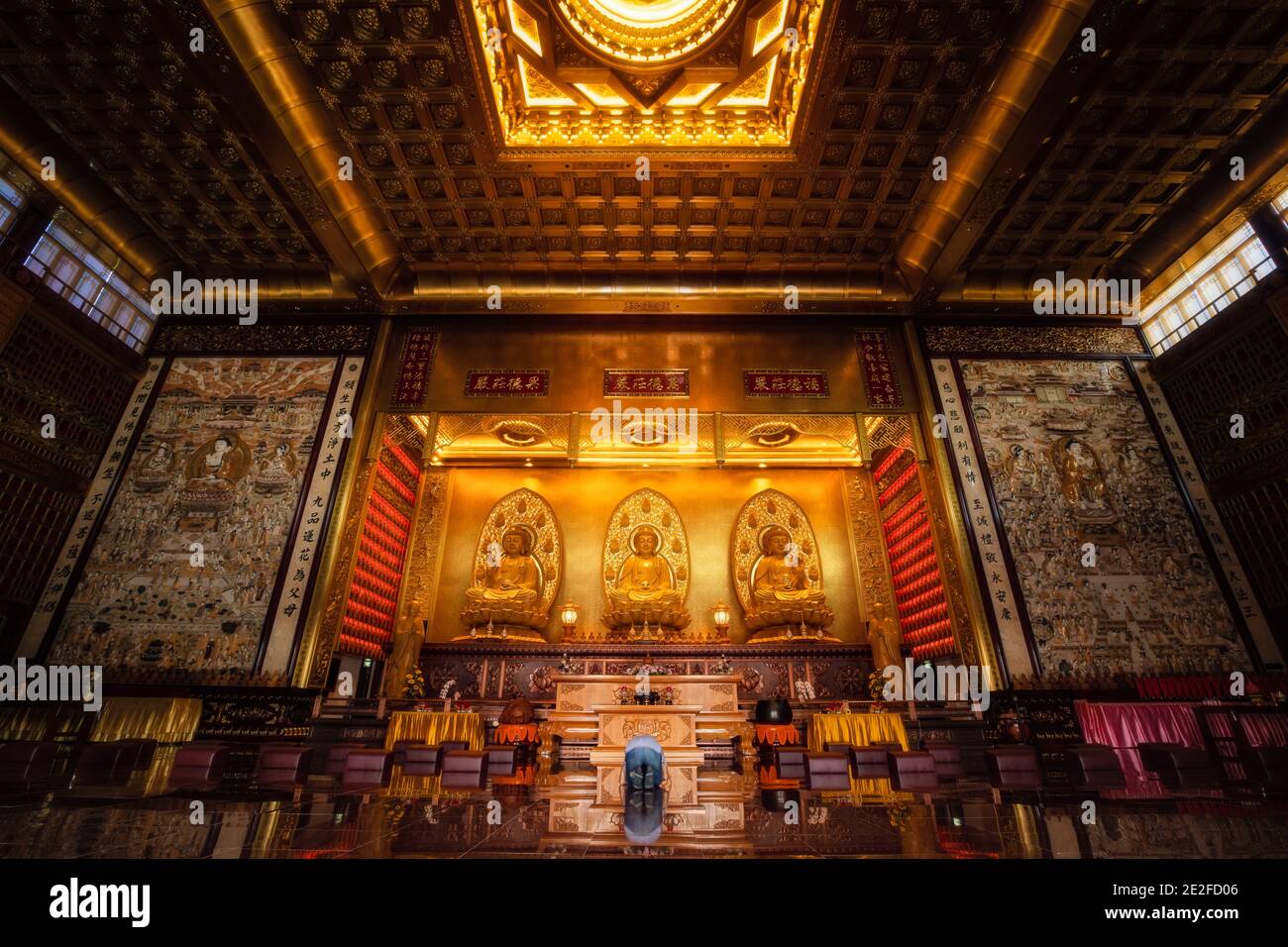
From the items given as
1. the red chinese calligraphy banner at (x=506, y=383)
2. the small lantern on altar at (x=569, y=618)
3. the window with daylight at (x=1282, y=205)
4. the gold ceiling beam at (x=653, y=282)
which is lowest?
the small lantern on altar at (x=569, y=618)

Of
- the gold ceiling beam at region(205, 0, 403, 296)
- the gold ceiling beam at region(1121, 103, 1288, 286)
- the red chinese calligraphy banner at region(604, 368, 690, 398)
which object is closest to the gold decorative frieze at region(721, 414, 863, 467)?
the red chinese calligraphy banner at region(604, 368, 690, 398)

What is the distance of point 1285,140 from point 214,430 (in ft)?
51.2

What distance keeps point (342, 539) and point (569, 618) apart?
13.2 feet

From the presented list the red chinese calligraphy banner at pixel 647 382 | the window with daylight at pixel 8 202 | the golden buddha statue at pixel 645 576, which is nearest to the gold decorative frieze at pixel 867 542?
the golden buddha statue at pixel 645 576

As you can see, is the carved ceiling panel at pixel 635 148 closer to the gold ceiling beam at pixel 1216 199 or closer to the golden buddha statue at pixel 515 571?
the gold ceiling beam at pixel 1216 199

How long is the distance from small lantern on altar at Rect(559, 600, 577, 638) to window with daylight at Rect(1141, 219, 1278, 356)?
10.8 m

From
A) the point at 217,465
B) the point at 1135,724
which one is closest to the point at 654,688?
the point at 1135,724

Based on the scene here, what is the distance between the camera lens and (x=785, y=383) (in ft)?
32.2

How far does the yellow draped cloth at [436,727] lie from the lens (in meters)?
7.38

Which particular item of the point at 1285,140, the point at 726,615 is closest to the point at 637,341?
the point at 726,615

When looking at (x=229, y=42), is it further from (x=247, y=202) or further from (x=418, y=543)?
(x=418, y=543)

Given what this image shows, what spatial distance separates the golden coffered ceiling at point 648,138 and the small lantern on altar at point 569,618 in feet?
18.0

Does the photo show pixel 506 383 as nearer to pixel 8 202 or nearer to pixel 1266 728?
pixel 8 202

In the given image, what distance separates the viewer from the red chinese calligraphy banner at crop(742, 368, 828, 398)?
9711mm
